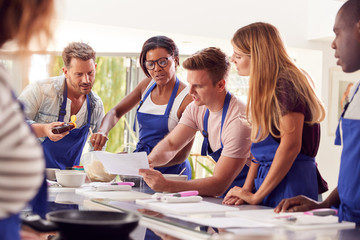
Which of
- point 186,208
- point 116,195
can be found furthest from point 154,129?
point 186,208

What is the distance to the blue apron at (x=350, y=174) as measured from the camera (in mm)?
1815

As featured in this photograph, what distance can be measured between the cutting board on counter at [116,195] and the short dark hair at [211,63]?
804 millimetres

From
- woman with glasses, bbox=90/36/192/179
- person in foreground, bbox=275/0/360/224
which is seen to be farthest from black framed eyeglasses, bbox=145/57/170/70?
person in foreground, bbox=275/0/360/224

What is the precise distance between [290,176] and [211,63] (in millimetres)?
856

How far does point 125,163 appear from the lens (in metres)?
2.50

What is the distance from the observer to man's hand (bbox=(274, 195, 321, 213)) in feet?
6.15

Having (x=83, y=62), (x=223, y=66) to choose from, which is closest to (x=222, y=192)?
(x=223, y=66)

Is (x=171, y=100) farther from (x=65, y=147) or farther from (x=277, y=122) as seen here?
(x=277, y=122)

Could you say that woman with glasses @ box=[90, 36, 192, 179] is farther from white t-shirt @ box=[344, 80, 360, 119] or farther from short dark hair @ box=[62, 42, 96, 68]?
white t-shirt @ box=[344, 80, 360, 119]

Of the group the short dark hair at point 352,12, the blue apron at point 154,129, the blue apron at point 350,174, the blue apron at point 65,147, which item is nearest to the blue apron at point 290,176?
the blue apron at point 350,174

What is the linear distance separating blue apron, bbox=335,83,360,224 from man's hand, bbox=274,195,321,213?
0.11m

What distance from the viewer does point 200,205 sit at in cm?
199

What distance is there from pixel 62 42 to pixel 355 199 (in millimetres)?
5280

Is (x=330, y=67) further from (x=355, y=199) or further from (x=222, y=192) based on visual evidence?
(x=355, y=199)
